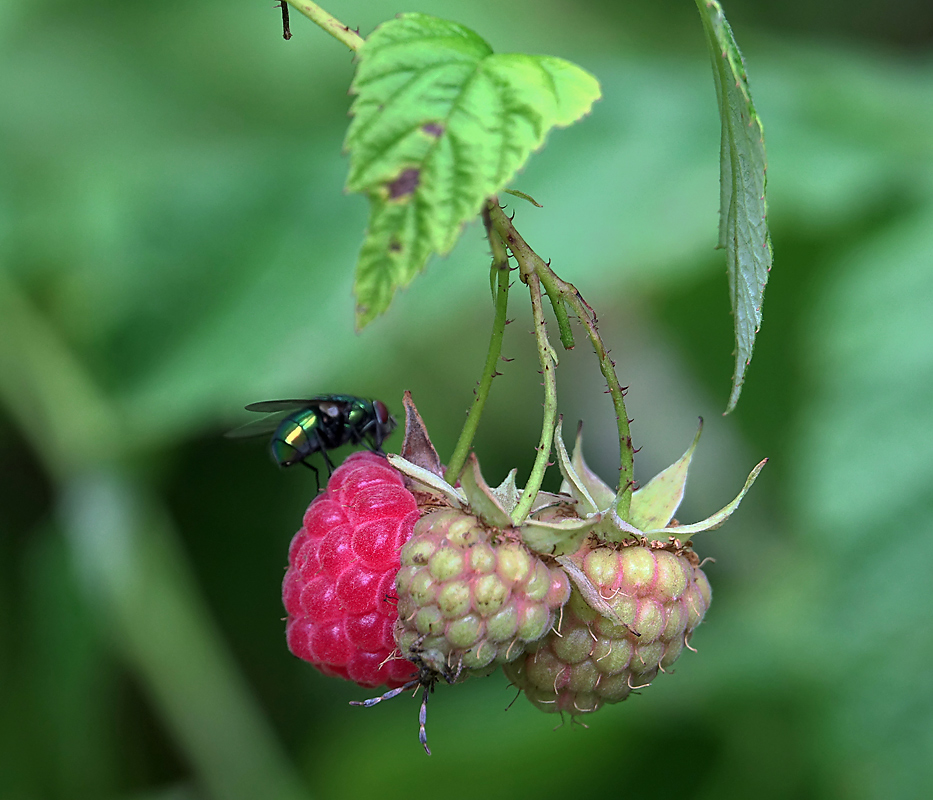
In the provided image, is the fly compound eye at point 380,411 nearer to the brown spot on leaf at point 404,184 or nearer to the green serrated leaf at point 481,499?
the green serrated leaf at point 481,499

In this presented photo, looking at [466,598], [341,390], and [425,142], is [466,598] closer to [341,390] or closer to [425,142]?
[425,142]

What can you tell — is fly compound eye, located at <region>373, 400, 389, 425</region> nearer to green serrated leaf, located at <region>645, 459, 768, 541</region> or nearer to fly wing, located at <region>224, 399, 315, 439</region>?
fly wing, located at <region>224, 399, 315, 439</region>

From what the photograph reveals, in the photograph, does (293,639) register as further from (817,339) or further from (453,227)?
(817,339)

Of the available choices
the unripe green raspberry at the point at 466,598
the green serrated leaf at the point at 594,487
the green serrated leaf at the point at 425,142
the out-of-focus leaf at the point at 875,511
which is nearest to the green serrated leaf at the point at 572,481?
the green serrated leaf at the point at 594,487

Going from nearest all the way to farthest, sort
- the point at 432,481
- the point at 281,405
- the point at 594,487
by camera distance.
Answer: the point at 432,481 < the point at 594,487 < the point at 281,405

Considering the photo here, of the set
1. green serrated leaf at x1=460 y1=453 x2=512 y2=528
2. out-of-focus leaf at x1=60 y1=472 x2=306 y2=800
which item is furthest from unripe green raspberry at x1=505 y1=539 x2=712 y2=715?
out-of-focus leaf at x1=60 y1=472 x2=306 y2=800

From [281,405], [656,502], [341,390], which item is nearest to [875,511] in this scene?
[656,502]
